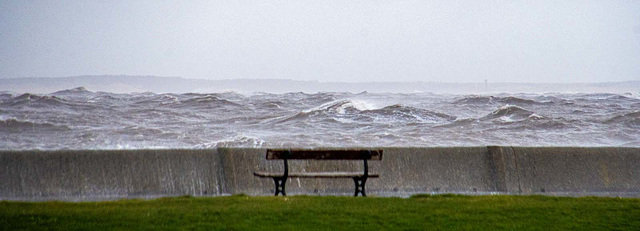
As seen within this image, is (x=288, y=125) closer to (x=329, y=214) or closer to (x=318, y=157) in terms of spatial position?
(x=318, y=157)

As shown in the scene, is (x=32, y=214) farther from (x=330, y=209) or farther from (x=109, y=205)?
(x=330, y=209)

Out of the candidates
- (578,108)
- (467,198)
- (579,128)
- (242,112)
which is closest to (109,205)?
A: (467,198)

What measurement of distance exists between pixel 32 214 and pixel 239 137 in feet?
39.1

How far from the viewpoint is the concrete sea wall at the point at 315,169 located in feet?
27.6

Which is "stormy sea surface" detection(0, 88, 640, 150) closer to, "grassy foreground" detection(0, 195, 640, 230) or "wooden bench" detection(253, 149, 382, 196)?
"wooden bench" detection(253, 149, 382, 196)

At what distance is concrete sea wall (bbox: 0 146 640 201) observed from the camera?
841 cm

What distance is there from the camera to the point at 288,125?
22875 mm

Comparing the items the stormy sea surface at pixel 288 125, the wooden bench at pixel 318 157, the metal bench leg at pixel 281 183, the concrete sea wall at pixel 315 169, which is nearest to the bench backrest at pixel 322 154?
the wooden bench at pixel 318 157

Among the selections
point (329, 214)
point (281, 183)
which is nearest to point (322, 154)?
point (281, 183)

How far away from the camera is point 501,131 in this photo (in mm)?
20703

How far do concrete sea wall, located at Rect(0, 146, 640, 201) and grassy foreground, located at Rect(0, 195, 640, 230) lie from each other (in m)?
1.30

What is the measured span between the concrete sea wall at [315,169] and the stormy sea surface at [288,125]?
698cm

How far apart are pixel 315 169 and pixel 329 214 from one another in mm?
2880

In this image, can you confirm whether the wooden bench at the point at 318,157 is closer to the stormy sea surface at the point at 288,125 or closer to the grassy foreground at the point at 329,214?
the grassy foreground at the point at 329,214
